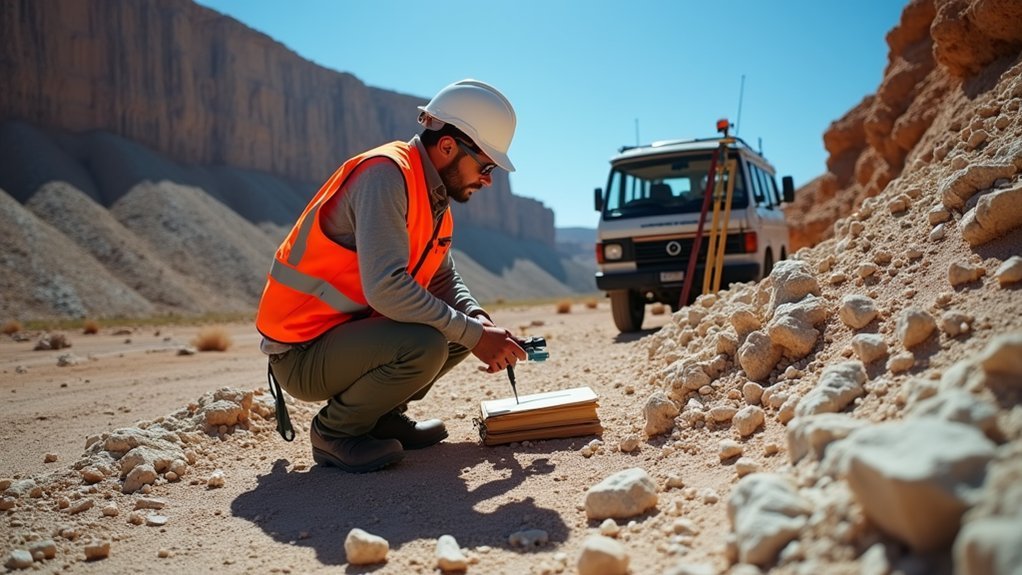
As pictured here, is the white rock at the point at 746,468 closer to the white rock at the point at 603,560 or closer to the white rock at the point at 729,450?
the white rock at the point at 729,450

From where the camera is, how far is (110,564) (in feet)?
9.10

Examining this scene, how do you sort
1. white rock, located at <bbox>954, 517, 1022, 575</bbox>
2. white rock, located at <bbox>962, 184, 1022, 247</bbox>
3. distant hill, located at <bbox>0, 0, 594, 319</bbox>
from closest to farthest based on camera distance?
1. white rock, located at <bbox>954, 517, 1022, 575</bbox>
2. white rock, located at <bbox>962, 184, 1022, 247</bbox>
3. distant hill, located at <bbox>0, 0, 594, 319</bbox>

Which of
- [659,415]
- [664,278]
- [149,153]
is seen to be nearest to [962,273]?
[659,415]

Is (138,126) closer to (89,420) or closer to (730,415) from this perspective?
(89,420)

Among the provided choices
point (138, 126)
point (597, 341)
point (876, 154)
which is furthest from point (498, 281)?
point (597, 341)

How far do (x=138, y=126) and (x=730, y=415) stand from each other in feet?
161

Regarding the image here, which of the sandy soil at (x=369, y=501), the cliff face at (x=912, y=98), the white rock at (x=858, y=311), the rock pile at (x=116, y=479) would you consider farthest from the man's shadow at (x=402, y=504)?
the cliff face at (x=912, y=98)

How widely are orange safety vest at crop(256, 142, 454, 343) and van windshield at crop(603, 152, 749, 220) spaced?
6117 mm

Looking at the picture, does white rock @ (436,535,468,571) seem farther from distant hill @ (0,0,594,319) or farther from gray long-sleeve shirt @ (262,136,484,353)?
distant hill @ (0,0,594,319)

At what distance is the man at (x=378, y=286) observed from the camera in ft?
11.3

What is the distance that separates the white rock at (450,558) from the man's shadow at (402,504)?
0.18 m

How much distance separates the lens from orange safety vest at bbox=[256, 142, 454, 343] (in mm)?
3564

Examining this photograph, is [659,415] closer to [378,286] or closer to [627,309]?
[378,286]

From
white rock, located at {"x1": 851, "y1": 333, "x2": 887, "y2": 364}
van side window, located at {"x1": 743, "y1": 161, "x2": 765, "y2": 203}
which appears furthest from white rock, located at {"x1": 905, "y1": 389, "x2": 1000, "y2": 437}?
van side window, located at {"x1": 743, "y1": 161, "x2": 765, "y2": 203}
